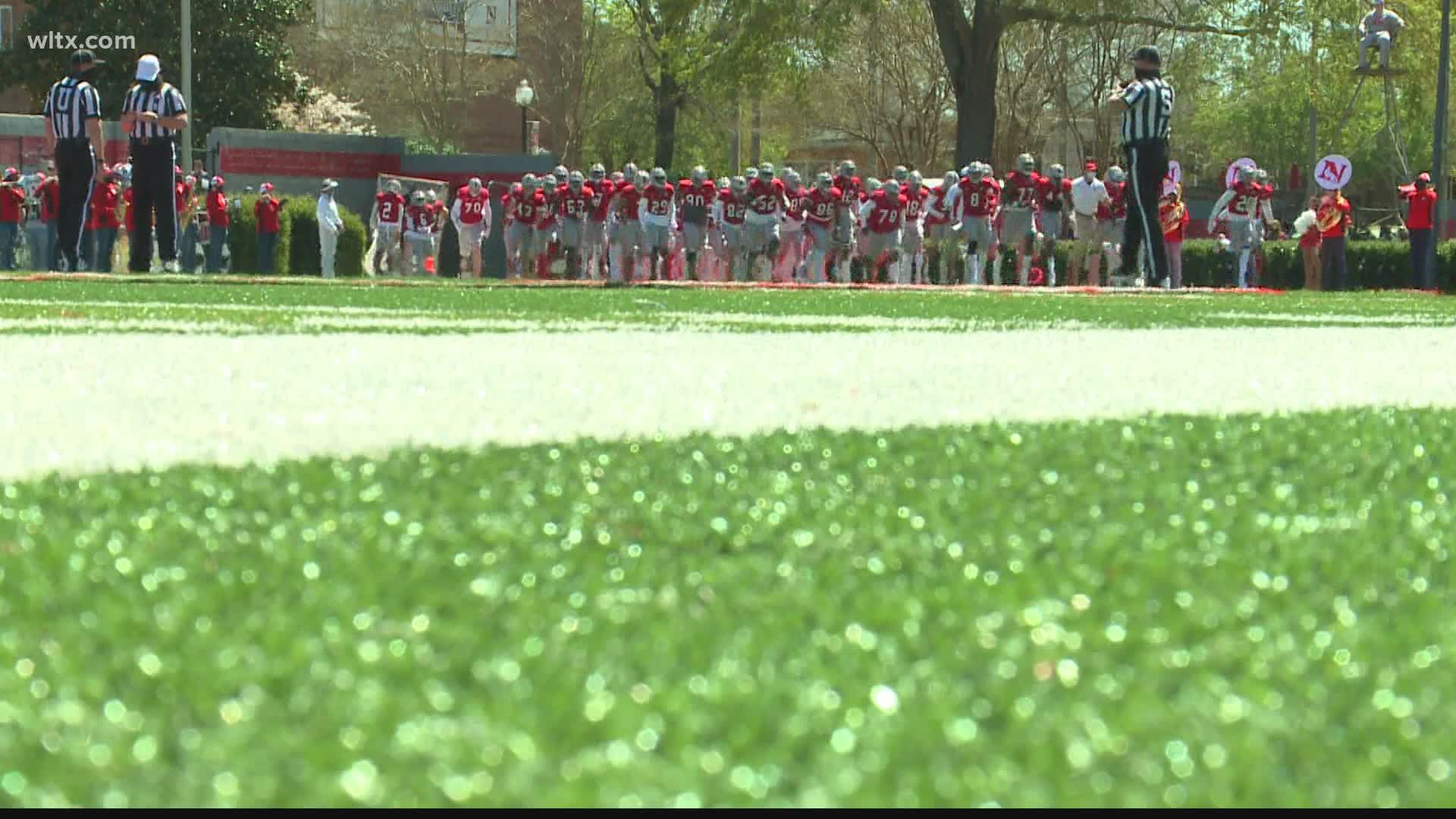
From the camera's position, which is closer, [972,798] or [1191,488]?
[972,798]

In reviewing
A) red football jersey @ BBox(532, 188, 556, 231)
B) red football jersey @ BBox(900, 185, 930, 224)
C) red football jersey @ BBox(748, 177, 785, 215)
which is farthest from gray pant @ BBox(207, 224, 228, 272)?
→ red football jersey @ BBox(900, 185, 930, 224)

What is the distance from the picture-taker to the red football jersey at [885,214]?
2936 cm

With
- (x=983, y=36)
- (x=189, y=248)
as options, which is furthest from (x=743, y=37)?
(x=189, y=248)

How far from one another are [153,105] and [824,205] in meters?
12.1

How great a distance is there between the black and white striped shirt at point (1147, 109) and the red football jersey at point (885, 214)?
940 centimetres

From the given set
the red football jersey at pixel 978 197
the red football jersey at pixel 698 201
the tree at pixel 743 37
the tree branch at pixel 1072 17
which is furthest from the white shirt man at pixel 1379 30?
the red football jersey at pixel 698 201

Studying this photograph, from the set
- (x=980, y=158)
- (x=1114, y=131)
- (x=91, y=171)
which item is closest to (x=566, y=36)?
(x=1114, y=131)

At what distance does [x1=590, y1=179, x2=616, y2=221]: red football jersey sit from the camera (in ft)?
103

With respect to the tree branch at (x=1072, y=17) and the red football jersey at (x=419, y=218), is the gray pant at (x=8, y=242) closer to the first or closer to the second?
the red football jersey at (x=419, y=218)

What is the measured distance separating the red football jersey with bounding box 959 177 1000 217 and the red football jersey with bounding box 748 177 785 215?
3290 millimetres

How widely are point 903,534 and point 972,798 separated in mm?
1727

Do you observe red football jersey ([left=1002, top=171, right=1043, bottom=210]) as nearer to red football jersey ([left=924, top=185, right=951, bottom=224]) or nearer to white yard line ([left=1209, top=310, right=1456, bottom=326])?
red football jersey ([left=924, top=185, right=951, bottom=224])

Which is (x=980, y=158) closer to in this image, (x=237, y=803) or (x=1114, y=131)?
(x=1114, y=131)

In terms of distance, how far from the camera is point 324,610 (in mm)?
2881
